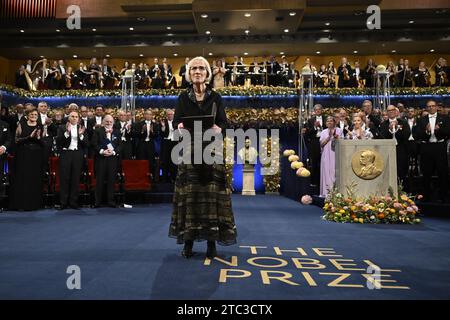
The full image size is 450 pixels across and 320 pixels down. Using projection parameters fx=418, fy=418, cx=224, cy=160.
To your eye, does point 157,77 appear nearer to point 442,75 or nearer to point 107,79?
point 107,79

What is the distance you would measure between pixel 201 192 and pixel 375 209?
12.2 ft

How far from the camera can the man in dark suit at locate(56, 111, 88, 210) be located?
832cm

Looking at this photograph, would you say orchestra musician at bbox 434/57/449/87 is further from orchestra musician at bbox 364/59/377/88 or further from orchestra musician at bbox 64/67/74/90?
orchestra musician at bbox 64/67/74/90

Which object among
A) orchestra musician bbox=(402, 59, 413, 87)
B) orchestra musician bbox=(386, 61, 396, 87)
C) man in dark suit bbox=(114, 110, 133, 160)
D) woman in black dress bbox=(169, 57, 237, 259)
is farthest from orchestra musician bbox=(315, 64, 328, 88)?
woman in black dress bbox=(169, 57, 237, 259)

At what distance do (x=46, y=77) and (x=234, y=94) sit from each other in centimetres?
750

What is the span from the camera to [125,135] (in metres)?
10.2

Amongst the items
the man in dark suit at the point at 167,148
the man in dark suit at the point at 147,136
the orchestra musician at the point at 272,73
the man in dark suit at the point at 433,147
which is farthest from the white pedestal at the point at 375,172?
the orchestra musician at the point at 272,73

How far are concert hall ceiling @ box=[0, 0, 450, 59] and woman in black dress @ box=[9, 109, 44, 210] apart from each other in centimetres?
796

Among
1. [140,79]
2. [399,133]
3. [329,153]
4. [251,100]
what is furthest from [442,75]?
[140,79]

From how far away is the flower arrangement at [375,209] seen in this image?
638cm

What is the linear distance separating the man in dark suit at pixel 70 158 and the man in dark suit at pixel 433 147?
6.78 meters

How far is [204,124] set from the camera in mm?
3578

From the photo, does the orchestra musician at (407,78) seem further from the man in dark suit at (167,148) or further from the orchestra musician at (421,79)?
the man in dark suit at (167,148)

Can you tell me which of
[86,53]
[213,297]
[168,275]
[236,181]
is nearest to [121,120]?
[236,181]
